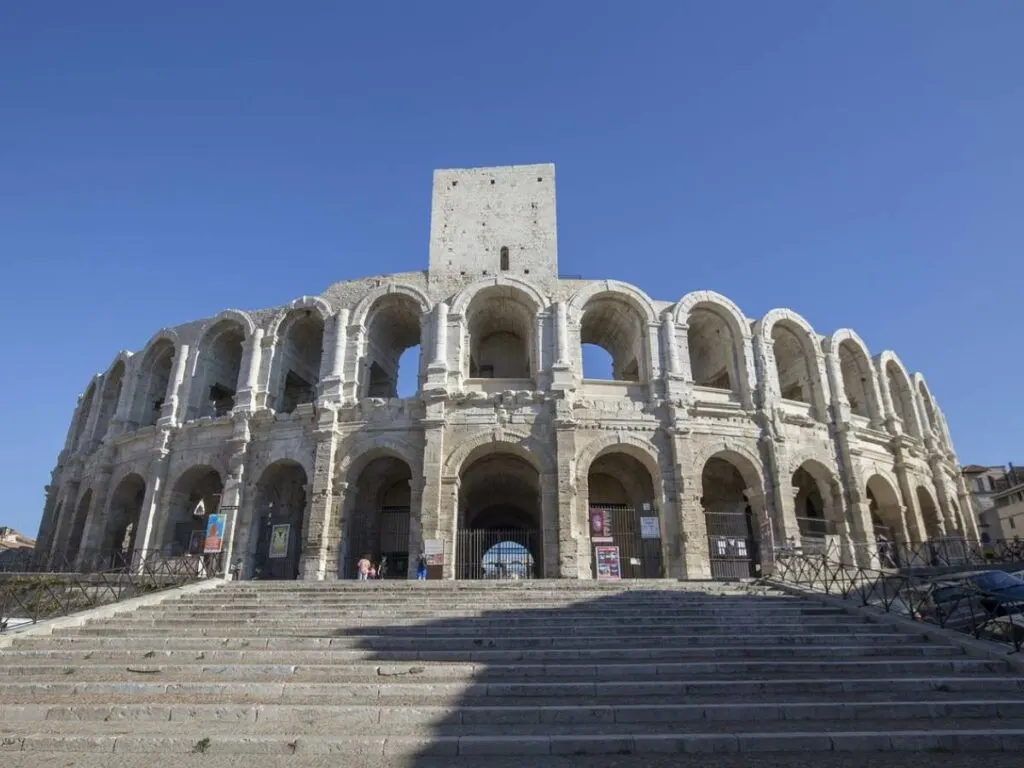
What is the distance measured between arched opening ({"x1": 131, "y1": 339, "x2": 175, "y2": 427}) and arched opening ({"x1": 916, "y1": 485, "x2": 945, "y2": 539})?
3000cm

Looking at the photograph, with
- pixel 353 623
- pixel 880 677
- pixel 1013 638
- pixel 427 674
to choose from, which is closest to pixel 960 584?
pixel 1013 638

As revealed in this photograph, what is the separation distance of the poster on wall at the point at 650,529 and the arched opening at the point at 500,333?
596cm

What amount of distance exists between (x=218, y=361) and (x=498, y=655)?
19741mm

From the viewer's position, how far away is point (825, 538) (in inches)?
742

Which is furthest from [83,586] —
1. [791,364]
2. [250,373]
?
[791,364]

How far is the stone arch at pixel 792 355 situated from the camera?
21.5 meters

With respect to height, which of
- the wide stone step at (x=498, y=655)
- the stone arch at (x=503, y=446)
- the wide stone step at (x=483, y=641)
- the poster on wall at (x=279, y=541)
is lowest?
the wide stone step at (x=498, y=655)

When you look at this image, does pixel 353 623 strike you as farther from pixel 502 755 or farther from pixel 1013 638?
pixel 1013 638

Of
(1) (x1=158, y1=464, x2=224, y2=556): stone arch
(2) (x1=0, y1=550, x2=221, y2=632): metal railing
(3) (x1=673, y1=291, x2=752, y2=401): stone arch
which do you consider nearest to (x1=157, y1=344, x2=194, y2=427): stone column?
(1) (x1=158, y1=464, x2=224, y2=556): stone arch

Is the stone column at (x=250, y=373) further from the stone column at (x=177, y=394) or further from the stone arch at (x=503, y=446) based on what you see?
the stone arch at (x=503, y=446)

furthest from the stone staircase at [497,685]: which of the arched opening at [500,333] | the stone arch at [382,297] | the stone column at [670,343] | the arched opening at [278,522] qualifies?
the stone arch at [382,297]

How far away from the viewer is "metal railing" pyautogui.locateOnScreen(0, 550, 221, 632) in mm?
11772

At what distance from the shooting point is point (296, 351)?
2375 centimetres

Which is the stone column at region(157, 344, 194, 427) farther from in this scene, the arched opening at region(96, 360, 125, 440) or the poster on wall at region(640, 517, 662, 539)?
the poster on wall at region(640, 517, 662, 539)
